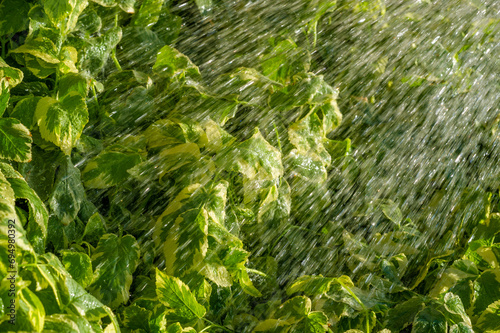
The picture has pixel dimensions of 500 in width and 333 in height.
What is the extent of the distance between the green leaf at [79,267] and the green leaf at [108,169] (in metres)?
0.24

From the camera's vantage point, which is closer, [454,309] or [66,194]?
[66,194]

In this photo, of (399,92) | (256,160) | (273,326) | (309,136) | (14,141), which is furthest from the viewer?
(399,92)

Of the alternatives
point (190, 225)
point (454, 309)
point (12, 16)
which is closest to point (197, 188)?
point (190, 225)

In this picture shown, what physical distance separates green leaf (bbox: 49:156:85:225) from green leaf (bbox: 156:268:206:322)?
0.82 feet

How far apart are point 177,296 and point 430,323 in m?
0.62

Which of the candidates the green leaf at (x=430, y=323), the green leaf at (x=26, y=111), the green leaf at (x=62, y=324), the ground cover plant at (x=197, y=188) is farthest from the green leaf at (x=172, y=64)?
the green leaf at (x=430, y=323)

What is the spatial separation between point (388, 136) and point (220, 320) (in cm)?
95

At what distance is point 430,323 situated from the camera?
1.21 m

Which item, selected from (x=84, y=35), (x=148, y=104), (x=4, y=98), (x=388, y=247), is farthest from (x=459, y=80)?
(x=4, y=98)

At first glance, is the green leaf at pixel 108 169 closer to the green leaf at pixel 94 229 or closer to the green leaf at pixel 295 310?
the green leaf at pixel 94 229

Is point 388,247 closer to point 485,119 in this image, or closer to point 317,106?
point 317,106

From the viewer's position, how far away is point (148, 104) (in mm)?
1293

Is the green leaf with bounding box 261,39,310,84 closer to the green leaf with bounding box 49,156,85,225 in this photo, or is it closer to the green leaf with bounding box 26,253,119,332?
the green leaf with bounding box 49,156,85,225

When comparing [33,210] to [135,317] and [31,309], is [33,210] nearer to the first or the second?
[31,309]
